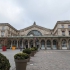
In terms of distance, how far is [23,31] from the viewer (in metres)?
57.7

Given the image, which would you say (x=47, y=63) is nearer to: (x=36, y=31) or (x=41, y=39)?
(x=41, y=39)

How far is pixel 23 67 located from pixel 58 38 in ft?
131

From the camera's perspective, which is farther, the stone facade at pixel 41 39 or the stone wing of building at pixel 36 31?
the stone wing of building at pixel 36 31

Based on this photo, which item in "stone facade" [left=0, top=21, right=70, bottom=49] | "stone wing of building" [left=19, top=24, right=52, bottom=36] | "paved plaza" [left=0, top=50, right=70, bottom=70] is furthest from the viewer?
"stone wing of building" [left=19, top=24, right=52, bottom=36]

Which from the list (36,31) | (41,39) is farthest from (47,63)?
(36,31)

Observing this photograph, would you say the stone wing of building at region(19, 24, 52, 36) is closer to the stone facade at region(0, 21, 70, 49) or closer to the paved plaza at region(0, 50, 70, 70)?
the stone facade at region(0, 21, 70, 49)

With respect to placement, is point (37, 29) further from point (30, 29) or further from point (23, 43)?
point (23, 43)

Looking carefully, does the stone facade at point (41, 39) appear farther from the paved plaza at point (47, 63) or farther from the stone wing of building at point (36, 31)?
the paved plaza at point (47, 63)

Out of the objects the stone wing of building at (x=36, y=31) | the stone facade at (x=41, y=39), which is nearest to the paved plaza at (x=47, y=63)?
the stone facade at (x=41, y=39)

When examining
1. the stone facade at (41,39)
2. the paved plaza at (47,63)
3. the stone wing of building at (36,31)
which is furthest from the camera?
the stone wing of building at (36,31)

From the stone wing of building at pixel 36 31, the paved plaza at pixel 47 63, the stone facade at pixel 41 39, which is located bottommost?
the paved plaza at pixel 47 63

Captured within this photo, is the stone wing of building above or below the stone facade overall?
above

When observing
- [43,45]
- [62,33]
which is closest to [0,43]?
[43,45]

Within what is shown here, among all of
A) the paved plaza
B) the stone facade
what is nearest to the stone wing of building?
the stone facade
